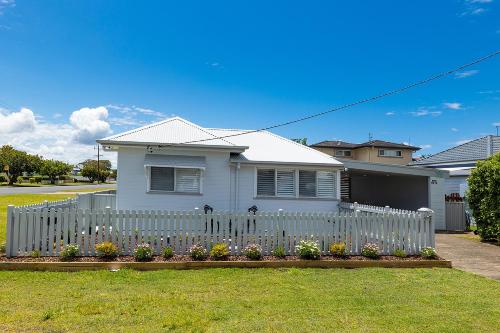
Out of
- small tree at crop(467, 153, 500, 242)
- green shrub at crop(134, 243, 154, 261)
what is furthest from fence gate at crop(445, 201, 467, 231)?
green shrub at crop(134, 243, 154, 261)

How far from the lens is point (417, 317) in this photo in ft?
18.4

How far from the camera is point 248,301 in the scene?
6.19 meters

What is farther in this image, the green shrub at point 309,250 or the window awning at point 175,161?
the window awning at point 175,161

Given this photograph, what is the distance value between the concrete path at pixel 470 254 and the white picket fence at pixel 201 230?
1.18 m

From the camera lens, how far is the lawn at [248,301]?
5.16 m

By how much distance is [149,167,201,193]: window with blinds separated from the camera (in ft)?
43.9

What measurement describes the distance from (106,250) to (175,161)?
5.06 meters

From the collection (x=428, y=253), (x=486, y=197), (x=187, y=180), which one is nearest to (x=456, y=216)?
(x=486, y=197)

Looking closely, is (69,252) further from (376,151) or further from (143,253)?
(376,151)

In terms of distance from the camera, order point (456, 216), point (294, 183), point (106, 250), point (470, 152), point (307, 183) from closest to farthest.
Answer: point (106, 250) → point (294, 183) → point (307, 183) → point (456, 216) → point (470, 152)

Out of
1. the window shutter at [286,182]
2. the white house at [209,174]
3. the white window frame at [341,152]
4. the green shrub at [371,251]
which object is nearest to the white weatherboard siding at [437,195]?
the white house at [209,174]

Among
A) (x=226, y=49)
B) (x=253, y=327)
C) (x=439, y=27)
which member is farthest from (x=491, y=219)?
(x=226, y=49)

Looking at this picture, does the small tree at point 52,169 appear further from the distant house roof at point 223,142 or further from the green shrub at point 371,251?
the green shrub at point 371,251

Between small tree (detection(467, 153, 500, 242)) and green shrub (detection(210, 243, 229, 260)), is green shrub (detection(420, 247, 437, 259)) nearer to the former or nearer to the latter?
small tree (detection(467, 153, 500, 242))
